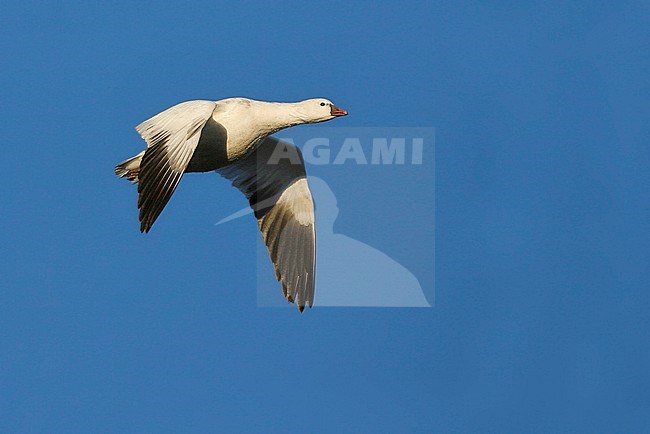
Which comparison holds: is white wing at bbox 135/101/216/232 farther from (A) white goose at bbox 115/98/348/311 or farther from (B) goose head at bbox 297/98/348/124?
(B) goose head at bbox 297/98/348/124

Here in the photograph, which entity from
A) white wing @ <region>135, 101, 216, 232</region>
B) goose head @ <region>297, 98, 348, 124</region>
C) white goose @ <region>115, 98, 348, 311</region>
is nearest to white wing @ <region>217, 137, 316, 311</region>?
white goose @ <region>115, 98, 348, 311</region>

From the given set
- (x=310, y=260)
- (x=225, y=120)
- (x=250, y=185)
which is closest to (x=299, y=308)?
(x=310, y=260)

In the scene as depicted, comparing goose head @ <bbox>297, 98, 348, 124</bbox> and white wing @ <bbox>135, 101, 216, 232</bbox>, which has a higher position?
goose head @ <bbox>297, 98, 348, 124</bbox>

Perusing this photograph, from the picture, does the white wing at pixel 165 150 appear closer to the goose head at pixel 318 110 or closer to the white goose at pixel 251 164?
the white goose at pixel 251 164

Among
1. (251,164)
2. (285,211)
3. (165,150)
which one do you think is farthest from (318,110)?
(165,150)

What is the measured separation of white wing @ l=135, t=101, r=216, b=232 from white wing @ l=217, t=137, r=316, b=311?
241 centimetres

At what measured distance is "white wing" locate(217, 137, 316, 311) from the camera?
720 inches

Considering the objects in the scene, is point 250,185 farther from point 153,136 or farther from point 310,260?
point 153,136

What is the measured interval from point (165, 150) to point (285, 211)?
3395 millimetres

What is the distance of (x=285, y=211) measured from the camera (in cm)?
1859

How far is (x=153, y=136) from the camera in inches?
619

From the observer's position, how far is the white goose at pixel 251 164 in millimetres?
15344

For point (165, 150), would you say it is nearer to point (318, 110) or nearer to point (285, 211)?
point (318, 110)

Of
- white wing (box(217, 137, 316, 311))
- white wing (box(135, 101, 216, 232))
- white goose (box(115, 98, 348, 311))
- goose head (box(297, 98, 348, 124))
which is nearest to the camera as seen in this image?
white wing (box(135, 101, 216, 232))
